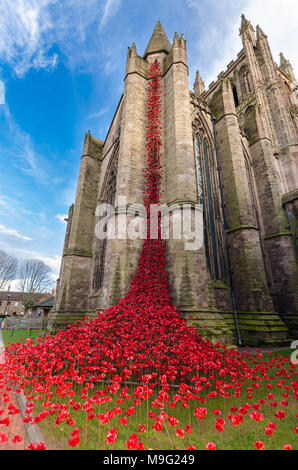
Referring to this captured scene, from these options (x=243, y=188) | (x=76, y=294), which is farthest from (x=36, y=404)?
(x=243, y=188)

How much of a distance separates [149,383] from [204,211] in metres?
9.51

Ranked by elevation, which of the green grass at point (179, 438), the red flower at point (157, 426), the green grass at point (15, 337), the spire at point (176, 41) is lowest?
the green grass at point (15, 337)

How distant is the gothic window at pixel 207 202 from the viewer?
10.9 m

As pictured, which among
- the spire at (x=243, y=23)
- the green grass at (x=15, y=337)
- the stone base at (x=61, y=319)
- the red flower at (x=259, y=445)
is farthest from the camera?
the spire at (x=243, y=23)

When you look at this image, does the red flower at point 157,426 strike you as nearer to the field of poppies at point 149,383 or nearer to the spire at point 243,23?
the field of poppies at point 149,383

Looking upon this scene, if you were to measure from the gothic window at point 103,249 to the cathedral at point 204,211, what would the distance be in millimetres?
66

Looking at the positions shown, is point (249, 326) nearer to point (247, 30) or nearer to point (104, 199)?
point (104, 199)

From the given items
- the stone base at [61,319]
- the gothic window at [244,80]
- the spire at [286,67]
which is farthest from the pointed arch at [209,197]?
the spire at [286,67]

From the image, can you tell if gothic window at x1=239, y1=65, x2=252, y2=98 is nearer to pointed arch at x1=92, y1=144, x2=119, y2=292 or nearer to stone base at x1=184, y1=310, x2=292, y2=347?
pointed arch at x1=92, y1=144, x2=119, y2=292

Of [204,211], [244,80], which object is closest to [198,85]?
[244,80]

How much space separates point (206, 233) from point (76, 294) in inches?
333

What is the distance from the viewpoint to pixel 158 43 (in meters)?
13.1

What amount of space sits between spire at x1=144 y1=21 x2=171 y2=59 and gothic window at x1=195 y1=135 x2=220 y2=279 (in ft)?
18.6
